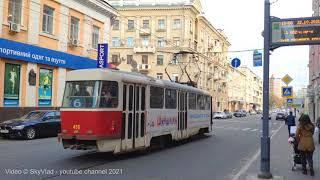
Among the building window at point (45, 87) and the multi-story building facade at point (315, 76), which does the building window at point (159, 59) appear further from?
the building window at point (45, 87)

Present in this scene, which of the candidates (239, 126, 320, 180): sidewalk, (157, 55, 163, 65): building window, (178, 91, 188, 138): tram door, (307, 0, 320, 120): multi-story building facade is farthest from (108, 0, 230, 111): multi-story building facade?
(239, 126, 320, 180): sidewalk

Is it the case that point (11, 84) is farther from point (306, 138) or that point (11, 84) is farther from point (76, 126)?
point (306, 138)

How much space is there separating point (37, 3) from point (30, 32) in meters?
2.21

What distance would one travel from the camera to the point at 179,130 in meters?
19.4

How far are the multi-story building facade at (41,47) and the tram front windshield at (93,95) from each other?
14505 millimetres

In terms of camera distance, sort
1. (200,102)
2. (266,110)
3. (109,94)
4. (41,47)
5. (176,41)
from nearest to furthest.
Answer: (266,110) < (109,94) < (200,102) < (41,47) < (176,41)

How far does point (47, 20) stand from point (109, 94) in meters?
20.1

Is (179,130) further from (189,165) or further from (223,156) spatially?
(189,165)

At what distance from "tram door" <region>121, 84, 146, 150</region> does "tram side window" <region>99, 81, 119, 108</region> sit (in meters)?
0.39

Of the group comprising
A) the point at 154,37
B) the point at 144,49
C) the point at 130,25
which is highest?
the point at 130,25

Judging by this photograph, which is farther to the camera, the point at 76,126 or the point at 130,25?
the point at 130,25

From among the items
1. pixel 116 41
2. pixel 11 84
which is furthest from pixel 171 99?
pixel 116 41

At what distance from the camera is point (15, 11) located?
94.4ft

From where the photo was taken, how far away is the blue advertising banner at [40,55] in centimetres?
2711
